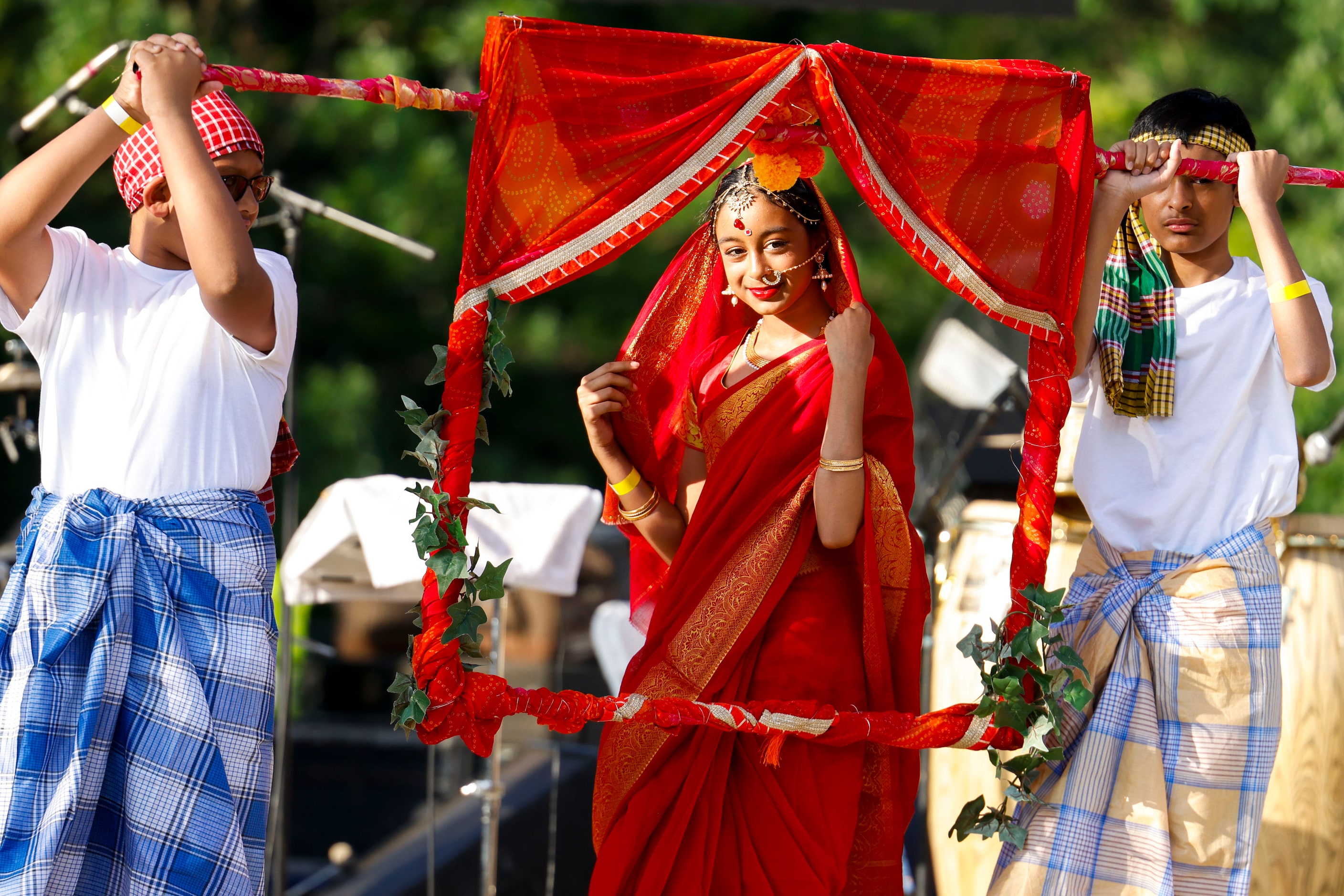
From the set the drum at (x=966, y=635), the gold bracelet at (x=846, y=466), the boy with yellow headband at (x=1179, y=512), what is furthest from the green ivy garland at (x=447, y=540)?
the drum at (x=966, y=635)

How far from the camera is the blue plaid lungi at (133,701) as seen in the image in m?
2.32

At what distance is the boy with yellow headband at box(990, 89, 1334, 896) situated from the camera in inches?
112

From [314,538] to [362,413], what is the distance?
17.9 ft

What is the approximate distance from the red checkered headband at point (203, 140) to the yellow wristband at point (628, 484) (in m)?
0.97

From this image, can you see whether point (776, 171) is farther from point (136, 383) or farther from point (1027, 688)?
point (136, 383)

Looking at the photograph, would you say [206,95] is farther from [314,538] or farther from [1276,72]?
[1276,72]

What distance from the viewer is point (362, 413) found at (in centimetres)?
964

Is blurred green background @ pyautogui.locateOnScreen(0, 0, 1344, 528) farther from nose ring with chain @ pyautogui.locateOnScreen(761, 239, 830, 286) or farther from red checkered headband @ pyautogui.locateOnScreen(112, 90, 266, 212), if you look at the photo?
nose ring with chain @ pyautogui.locateOnScreen(761, 239, 830, 286)

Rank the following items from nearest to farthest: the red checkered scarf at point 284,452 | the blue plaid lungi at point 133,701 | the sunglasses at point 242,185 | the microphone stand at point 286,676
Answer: the blue plaid lungi at point 133,701 → the sunglasses at point 242,185 → the red checkered scarf at point 284,452 → the microphone stand at point 286,676

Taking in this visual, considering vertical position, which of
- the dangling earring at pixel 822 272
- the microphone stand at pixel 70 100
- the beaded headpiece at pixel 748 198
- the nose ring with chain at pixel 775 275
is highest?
the microphone stand at pixel 70 100

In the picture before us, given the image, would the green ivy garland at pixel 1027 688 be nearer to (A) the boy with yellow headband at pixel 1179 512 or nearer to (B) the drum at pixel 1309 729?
(A) the boy with yellow headband at pixel 1179 512

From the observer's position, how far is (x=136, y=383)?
2.49 meters

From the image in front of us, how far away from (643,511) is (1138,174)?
127 cm

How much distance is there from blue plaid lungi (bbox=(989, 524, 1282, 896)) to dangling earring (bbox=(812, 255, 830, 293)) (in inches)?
37.0
